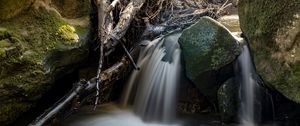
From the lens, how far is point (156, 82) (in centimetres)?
568

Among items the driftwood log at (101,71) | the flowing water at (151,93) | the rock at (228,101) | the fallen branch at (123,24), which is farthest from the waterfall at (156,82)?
the rock at (228,101)

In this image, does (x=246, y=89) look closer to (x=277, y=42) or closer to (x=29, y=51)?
(x=277, y=42)

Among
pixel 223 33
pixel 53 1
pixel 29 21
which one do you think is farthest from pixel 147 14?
pixel 29 21

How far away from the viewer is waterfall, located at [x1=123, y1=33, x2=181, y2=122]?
17.8ft

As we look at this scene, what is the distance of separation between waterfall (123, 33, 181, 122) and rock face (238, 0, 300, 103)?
1.60m

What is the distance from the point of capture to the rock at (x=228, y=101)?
190 inches

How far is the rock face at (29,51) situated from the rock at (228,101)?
192 cm

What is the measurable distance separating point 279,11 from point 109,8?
215 centimetres

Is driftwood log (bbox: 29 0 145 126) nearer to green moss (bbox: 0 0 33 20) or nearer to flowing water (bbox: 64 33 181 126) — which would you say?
flowing water (bbox: 64 33 181 126)

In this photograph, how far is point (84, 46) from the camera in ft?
14.8

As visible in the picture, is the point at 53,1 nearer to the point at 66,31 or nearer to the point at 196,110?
the point at 66,31

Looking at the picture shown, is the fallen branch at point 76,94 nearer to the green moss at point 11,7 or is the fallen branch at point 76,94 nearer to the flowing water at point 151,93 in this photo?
the flowing water at point 151,93

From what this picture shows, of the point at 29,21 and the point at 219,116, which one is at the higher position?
the point at 29,21

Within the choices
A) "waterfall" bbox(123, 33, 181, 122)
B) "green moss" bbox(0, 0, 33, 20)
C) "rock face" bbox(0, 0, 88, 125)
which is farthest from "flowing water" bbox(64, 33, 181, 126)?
"green moss" bbox(0, 0, 33, 20)
